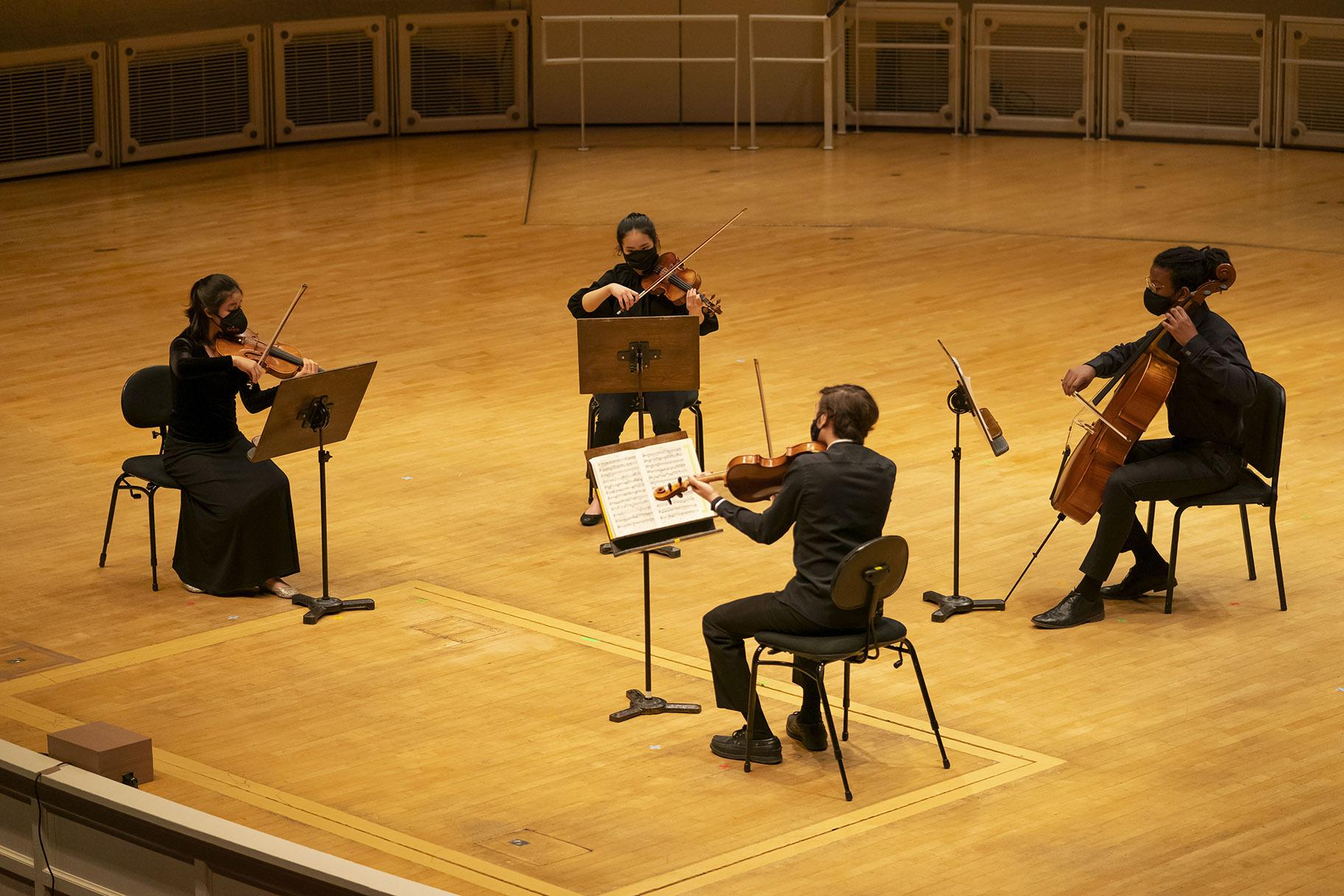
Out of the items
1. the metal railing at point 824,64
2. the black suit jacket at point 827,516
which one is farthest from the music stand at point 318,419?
the metal railing at point 824,64

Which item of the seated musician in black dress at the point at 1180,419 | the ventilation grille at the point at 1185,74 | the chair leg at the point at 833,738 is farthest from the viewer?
the ventilation grille at the point at 1185,74

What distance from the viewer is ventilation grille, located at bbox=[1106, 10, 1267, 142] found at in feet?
47.4

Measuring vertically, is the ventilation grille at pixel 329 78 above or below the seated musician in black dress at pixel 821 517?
above

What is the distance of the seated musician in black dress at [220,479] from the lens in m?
6.45

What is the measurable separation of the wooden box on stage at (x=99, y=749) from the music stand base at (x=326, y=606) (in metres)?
1.73

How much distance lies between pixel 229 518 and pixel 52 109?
840cm

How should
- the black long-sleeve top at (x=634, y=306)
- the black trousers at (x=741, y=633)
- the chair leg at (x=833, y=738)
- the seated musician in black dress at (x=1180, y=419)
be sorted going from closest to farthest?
the chair leg at (x=833, y=738) < the black trousers at (x=741, y=633) < the seated musician in black dress at (x=1180, y=419) < the black long-sleeve top at (x=634, y=306)

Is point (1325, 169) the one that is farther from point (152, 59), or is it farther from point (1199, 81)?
point (152, 59)

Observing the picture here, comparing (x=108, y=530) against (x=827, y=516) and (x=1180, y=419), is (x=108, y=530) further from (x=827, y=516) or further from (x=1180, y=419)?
(x=1180, y=419)

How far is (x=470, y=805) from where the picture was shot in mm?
5012

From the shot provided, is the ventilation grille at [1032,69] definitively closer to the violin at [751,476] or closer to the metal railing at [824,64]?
the metal railing at [824,64]

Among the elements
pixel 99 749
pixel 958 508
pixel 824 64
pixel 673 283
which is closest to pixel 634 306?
pixel 673 283

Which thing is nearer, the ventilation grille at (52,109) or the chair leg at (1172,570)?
the chair leg at (1172,570)

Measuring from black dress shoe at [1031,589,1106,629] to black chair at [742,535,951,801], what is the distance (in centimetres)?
113
